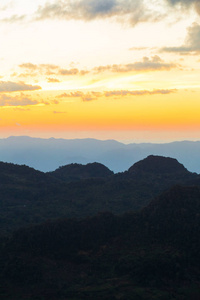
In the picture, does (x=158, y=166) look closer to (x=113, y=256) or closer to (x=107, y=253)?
(x=107, y=253)

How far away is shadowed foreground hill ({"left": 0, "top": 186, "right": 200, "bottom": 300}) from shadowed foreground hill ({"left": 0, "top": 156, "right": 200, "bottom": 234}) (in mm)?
21159

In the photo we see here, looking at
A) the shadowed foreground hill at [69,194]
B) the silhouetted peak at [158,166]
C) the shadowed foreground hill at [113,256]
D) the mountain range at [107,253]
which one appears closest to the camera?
the shadowed foreground hill at [113,256]

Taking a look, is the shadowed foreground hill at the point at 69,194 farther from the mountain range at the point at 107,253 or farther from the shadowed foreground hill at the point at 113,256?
the shadowed foreground hill at the point at 113,256

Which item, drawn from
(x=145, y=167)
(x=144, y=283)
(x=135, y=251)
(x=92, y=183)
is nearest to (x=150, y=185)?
(x=92, y=183)

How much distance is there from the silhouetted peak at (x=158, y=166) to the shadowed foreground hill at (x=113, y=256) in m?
91.5

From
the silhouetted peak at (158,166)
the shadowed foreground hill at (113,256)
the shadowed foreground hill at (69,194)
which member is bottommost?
the shadowed foreground hill at (113,256)

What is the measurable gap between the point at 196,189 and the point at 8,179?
8652 centimetres

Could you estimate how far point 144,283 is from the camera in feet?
188

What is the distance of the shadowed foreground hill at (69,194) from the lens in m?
109

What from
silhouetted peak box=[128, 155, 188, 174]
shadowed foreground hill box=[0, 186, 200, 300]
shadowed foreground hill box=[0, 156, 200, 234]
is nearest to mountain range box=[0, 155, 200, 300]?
shadowed foreground hill box=[0, 186, 200, 300]

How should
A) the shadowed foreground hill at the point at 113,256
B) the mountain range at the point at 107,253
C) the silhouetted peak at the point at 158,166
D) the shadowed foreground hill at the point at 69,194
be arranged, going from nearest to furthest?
the shadowed foreground hill at the point at 113,256
the mountain range at the point at 107,253
the shadowed foreground hill at the point at 69,194
the silhouetted peak at the point at 158,166

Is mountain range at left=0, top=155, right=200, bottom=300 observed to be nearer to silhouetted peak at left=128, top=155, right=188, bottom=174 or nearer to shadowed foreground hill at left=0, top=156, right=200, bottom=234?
shadowed foreground hill at left=0, top=156, right=200, bottom=234

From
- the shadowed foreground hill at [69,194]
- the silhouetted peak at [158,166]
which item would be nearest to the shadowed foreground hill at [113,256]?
the shadowed foreground hill at [69,194]

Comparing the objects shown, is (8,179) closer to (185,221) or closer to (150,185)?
(150,185)
